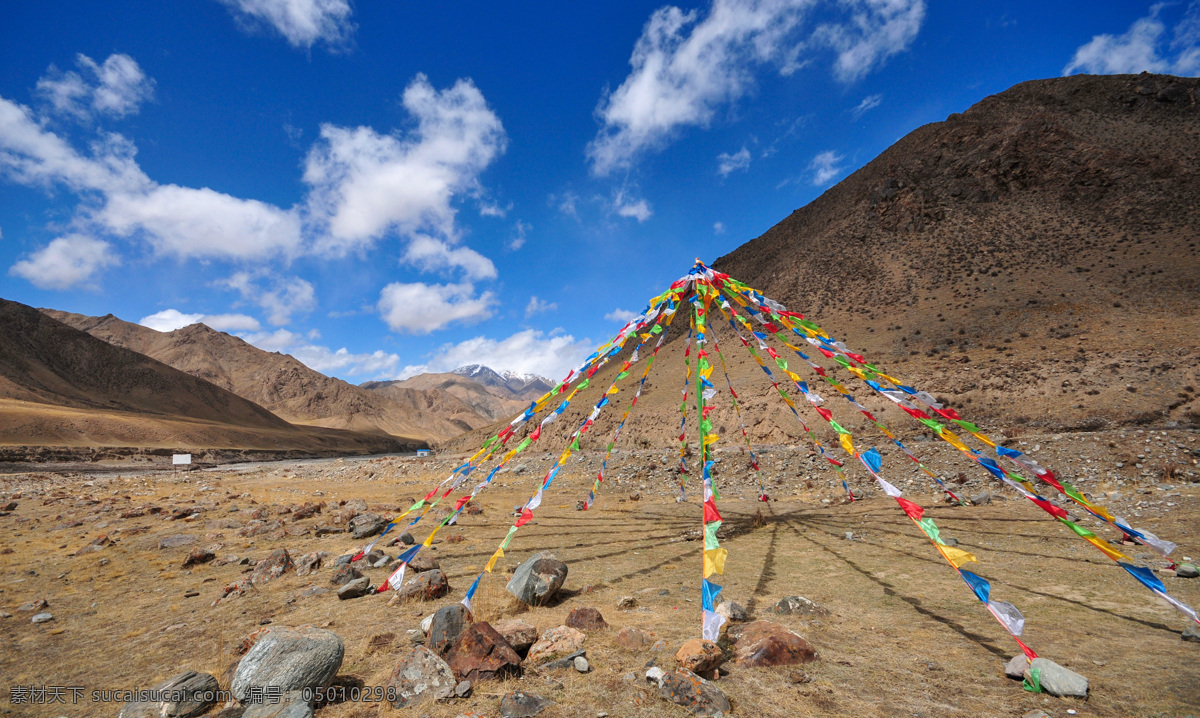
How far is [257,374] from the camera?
4498 inches

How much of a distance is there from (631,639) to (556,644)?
70cm

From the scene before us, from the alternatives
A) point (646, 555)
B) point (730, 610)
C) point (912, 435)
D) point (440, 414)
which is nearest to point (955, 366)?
point (912, 435)

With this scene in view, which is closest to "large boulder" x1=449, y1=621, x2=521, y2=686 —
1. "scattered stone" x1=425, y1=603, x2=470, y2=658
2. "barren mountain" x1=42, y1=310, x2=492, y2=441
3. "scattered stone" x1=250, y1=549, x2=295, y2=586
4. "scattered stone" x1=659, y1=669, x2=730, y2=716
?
"scattered stone" x1=425, y1=603, x2=470, y2=658

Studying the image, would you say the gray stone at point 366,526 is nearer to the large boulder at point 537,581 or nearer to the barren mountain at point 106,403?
the large boulder at point 537,581

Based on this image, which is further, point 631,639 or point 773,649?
point 631,639

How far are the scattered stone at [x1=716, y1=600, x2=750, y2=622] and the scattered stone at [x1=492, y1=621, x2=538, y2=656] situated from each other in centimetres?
200

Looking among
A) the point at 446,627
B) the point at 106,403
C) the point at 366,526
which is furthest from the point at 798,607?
the point at 106,403

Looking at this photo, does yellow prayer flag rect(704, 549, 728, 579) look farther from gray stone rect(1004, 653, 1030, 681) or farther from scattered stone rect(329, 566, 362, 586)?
scattered stone rect(329, 566, 362, 586)

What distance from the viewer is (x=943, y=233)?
36.8m

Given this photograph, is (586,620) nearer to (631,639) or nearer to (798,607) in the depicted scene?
(631,639)

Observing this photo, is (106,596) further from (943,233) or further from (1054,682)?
(943,233)

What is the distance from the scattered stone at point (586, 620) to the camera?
177 inches

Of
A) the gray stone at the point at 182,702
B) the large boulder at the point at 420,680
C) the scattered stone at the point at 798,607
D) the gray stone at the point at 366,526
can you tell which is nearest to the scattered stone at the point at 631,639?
the large boulder at the point at 420,680

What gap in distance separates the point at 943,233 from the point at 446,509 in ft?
141
